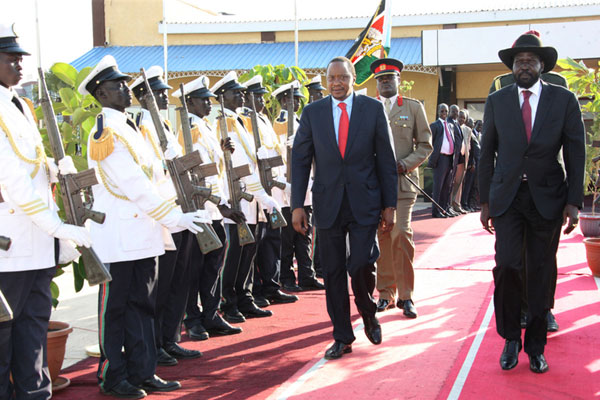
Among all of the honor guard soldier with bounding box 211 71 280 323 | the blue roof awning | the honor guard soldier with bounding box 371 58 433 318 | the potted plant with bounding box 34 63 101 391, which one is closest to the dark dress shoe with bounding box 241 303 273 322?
the honor guard soldier with bounding box 211 71 280 323

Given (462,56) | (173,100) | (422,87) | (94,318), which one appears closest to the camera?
(94,318)

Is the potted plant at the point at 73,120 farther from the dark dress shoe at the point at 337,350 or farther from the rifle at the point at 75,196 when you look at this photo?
the dark dress shoe at the point at 337,350

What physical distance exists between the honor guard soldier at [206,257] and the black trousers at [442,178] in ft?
33.7

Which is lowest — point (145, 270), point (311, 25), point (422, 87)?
point (145, 270)

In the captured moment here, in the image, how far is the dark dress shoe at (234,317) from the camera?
22.7ft

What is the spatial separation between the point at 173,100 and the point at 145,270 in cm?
2287

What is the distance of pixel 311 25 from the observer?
27109mm

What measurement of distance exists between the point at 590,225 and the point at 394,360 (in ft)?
21.0

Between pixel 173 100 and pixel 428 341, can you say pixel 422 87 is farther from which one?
pixel 428 341

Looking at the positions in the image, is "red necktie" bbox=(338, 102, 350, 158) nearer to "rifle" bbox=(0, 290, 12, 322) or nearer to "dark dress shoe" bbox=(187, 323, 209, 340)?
"dark dress shoe" bbox=(187, 323, 209, 340)

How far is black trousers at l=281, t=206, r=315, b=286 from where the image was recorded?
8.62m

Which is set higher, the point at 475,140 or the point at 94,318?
the point at 475,140

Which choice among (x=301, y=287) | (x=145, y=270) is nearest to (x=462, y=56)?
(x=301, y=287)

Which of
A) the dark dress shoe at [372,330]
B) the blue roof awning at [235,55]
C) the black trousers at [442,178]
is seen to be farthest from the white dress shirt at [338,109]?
the blue roof awning at [235,55]
